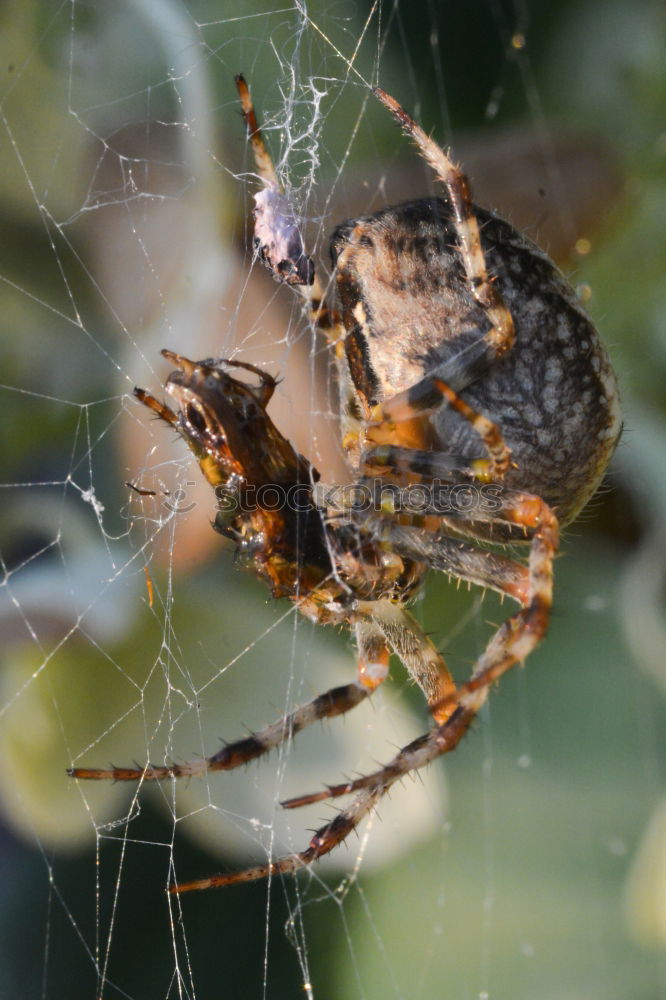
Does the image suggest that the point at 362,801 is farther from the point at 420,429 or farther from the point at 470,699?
the point at 420,429

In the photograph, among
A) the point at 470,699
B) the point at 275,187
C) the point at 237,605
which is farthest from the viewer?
the point at 237,605

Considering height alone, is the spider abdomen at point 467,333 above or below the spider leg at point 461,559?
above

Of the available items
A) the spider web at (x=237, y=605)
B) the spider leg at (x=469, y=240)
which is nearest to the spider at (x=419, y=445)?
the spider leg at (x=469, y=240)

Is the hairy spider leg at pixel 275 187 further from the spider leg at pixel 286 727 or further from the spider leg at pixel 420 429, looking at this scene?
the spider leg at pixel 286 727

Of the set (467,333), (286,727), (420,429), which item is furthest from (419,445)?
(286,727)

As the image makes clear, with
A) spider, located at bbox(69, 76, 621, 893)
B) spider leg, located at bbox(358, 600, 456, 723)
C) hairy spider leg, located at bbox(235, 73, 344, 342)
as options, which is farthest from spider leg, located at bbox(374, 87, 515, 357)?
spider leg, located at bbox(358, 600, 456, 723)

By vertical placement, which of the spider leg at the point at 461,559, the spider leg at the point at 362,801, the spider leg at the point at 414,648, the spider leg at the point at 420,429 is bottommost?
the spider leg at the point at 362,801

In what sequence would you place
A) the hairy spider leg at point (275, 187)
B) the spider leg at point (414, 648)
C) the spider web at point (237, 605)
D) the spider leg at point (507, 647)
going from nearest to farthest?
the spider leg at point (507, 647)
the hairy spider leg at point (275, 187)
the spider leg at point (414, 648)
the spider web at point (237, 605)
